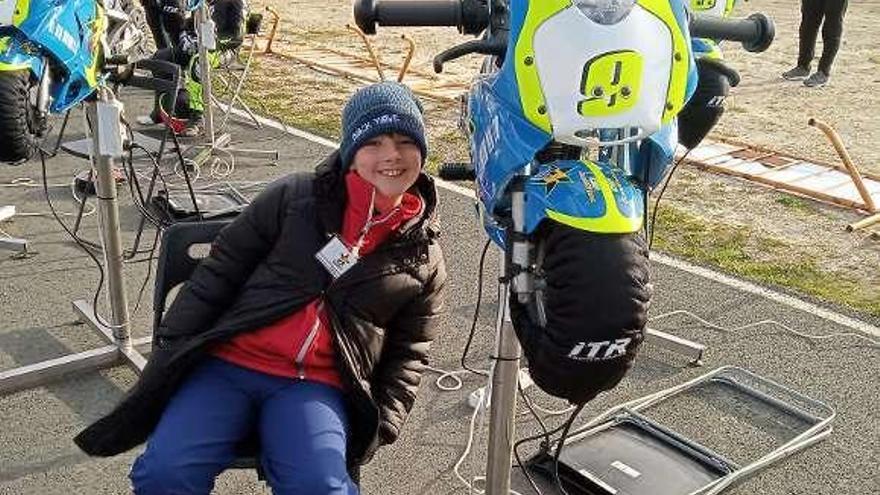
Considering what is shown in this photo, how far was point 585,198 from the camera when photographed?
5.77 feet

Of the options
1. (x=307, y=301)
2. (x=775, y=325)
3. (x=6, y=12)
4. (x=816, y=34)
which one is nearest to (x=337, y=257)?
(x=307, y=301)

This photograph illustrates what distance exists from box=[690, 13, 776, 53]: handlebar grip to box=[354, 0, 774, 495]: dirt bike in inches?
3.1

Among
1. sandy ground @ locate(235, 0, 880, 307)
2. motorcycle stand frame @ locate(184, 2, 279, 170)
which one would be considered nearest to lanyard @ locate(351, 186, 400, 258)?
sandy ground @ locate(235, 0, 880, 307)

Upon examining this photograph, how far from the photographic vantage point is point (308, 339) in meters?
2.58

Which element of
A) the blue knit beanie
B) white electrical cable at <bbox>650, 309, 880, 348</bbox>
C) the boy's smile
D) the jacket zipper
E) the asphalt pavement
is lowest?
the asphalt pavement

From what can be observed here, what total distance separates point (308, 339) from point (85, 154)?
7.90 ft

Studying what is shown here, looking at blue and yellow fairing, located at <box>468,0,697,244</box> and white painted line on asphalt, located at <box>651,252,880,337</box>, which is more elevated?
blue and yellow fairing, located at <box>468,0,697,244</box>

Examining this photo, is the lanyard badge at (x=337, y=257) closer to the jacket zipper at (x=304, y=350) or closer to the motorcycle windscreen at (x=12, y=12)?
the jacket zipper at (x=304, y=350)

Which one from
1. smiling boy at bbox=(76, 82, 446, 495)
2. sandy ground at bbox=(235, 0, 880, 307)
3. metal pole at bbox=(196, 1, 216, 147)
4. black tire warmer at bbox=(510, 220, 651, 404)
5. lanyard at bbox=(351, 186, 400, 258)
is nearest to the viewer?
black tire warmer at bbox=(510, 220, 651, 404)

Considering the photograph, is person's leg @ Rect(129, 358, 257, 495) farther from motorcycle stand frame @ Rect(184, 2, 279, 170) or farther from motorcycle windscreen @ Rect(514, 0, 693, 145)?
motorcycle stand frame @ Rect(184, 2, 279, 170)

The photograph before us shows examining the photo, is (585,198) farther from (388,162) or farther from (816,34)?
(816,34)

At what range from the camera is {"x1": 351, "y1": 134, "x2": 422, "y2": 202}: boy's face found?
259 cm

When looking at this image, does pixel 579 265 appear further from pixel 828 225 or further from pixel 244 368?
pixel 828 225

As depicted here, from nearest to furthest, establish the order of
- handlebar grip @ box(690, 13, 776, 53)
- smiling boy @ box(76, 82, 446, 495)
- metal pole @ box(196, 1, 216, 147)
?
handlebar grip @ box(690, 13, 776, 53), smiling boy @ box(76, 82, 446, 495), metal pole @ box(196, 1, 216, 147)
